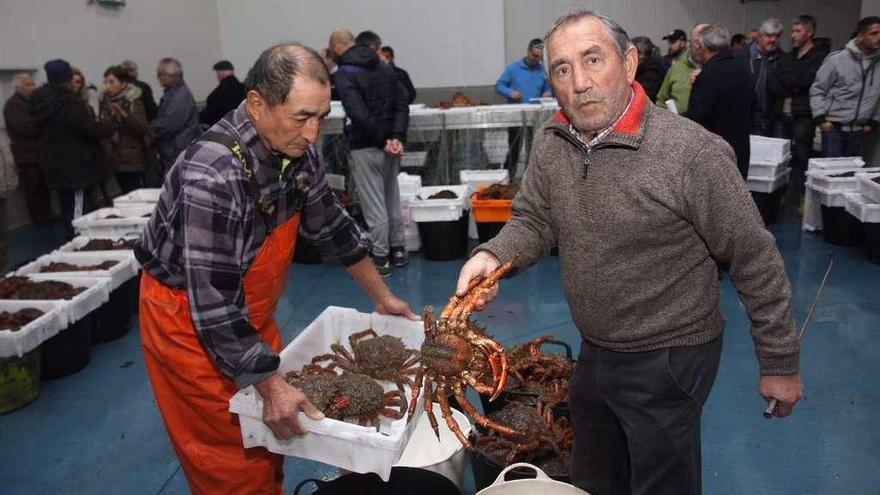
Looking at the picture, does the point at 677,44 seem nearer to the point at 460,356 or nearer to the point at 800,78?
the point at 800,78

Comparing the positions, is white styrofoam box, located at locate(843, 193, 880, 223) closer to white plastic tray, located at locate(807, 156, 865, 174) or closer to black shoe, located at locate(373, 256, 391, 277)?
white plastic tray, located at locate(807, 156, 865, 174)

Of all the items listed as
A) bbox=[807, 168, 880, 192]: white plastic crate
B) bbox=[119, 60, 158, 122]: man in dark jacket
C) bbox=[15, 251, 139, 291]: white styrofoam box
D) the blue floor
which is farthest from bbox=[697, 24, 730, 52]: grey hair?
bbox=[119, 60, 158, 122]: man in dark jacket

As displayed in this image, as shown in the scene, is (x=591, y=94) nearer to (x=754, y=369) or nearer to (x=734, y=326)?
(x=754, y=369)

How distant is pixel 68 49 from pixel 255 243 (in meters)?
9.02

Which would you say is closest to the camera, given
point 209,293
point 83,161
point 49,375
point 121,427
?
point 209,293

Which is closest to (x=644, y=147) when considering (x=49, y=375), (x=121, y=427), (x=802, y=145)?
(x=121, y=427)

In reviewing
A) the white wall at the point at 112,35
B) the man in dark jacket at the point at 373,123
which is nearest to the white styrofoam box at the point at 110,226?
the man in dark jacket at the point at 373,123

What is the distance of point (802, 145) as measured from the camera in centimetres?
852

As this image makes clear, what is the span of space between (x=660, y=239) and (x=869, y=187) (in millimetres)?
4802

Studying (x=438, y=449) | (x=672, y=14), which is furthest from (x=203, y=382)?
(x=672, y=14)

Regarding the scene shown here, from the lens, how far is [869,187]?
5.69 meters

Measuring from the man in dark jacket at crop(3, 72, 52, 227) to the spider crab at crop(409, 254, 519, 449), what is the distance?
24.5 feet

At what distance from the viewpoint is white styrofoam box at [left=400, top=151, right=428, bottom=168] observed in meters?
→ 8.42

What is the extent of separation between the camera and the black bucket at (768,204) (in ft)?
24.1
